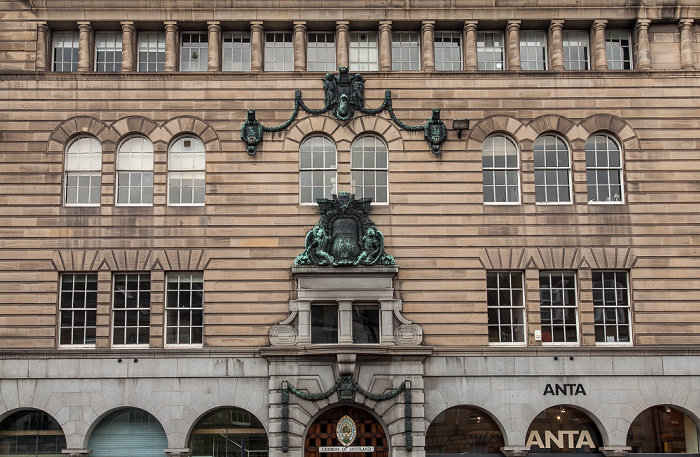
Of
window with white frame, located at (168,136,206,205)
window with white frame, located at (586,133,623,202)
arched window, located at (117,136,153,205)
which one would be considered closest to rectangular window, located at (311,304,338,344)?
window with white frame, located at (168,136,206,205)

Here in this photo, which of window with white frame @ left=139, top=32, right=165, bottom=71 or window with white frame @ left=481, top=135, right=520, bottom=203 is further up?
window with white frame @ left=139, top=32, right=165, bottom=71

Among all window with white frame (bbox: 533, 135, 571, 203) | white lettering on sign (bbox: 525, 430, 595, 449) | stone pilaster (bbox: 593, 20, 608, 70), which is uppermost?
stone pilaster (bbox: 593, 20, 608, 70)

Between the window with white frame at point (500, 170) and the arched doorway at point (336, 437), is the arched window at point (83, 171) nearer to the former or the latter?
the arched doorway at point (336, 437)

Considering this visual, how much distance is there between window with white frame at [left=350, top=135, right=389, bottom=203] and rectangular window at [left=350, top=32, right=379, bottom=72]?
7.82 ft

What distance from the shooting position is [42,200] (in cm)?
2486

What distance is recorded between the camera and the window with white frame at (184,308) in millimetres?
24484

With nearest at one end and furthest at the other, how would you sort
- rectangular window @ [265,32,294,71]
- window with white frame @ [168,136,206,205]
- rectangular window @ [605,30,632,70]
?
window with white frame @ [168,136,206,205]
rectangular window @ [265,32,294,71]
rectangular window @ [605,30,632,70]

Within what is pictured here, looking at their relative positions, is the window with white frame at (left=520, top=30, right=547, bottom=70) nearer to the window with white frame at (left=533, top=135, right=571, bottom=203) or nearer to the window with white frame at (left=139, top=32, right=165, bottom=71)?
the window with white frame at (left=533, top=135, right=571, bottom=203)

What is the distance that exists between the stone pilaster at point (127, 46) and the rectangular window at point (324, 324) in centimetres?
949

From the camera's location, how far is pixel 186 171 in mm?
25250

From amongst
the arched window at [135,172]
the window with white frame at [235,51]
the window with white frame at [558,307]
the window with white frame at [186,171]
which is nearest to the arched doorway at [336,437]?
the window with white frame at [558,307]

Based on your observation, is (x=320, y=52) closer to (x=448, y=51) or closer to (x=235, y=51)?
(x=235, y=51)

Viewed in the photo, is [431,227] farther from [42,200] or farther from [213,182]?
[42,200]

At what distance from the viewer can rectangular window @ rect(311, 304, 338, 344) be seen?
79.5 ft
